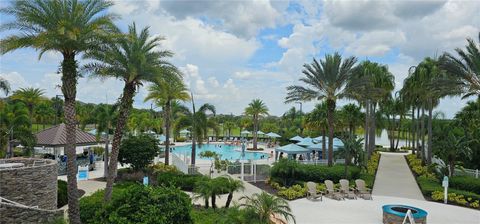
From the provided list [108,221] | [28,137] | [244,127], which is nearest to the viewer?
[108,221]

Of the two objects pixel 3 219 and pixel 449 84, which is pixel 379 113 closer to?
pixel 449 84

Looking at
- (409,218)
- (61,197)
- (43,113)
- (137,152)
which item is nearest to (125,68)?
(61,197)

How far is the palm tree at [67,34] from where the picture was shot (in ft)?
40.2

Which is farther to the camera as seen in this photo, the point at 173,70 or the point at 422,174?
the point at 422,174

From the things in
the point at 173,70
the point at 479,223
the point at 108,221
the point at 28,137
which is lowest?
the point at 479,223

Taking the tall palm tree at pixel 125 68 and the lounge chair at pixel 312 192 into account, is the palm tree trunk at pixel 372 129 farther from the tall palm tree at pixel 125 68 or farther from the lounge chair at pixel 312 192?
the tall palm tree at pixel 125 68

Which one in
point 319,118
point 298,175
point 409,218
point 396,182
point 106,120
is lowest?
point 396,182

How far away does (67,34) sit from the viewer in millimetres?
12414

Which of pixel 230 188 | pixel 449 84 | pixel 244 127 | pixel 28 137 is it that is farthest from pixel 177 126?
pixel 244 127

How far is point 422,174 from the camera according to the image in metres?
25.6

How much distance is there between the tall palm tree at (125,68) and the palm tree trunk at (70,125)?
1345 mm

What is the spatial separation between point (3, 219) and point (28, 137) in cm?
1295

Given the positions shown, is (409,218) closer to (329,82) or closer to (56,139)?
(329,82)

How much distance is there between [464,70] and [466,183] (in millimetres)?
6565
